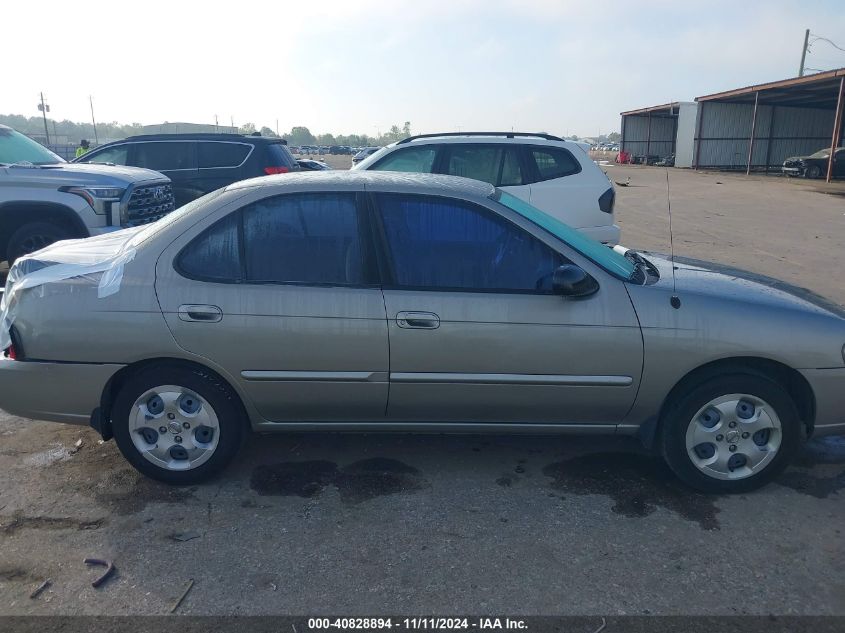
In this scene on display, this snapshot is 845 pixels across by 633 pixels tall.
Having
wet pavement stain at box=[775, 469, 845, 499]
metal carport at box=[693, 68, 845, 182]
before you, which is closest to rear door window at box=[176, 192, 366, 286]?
wet pavement stain at box=[775, 469, 845, 499]

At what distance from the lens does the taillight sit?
26.5ft

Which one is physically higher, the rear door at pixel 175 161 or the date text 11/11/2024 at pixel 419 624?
the rear door at pixel 175 161

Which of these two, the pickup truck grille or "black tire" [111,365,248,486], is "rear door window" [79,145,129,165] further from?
→ "black tire" [111,365,248,486]

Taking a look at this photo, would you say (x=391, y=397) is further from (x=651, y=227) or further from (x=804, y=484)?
(x=651, y=227)

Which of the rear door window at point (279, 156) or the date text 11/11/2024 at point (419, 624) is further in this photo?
the rear door window at point (279, 156)

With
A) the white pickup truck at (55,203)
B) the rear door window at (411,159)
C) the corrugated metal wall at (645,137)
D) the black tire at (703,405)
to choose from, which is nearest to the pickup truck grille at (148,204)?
the white pickup truck at (55,203)

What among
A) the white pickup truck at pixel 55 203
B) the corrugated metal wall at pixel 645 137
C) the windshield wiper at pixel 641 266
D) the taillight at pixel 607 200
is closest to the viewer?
the windshield wiper at pixel 641 266

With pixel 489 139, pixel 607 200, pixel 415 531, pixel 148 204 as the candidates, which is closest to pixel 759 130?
pixel 607 200

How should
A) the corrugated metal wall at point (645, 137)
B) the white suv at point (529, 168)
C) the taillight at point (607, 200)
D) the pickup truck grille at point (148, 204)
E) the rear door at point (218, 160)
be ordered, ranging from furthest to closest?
1. the corrugated metal wall at point (645, 137)
2. the rear door at point (218, 160)
3. the pickup truck grille at point (148, 204)
4. the taillight at point (607, 200)
5. the white suv at point (529, 168)

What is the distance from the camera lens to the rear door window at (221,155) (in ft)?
36.3

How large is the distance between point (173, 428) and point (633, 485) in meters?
2.54

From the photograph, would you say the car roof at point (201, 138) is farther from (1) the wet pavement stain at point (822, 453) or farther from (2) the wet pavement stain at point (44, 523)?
(1) the wet pavement stain at point (822, 453)

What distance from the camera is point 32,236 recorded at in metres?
7.95

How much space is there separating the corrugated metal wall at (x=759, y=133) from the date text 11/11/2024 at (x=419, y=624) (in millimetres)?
45453
